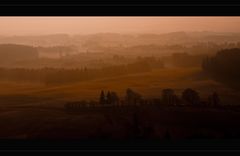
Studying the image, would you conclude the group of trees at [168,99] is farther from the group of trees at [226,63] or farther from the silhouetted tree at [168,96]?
the group of trees at [226,63]

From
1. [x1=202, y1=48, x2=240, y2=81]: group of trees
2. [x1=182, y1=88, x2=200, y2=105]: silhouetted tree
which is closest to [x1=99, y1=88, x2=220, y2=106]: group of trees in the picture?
[x1=182, y1=88, x2=200, y2=105]: silhouetted tree

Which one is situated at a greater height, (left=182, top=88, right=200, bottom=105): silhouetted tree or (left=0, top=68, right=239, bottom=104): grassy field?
(left=0, top=68, right=239, bottom=104): grassy field

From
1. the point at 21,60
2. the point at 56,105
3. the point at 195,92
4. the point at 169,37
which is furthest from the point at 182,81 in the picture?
the point at 21,60

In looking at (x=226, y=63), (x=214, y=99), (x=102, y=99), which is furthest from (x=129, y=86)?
(x=226, y=63)

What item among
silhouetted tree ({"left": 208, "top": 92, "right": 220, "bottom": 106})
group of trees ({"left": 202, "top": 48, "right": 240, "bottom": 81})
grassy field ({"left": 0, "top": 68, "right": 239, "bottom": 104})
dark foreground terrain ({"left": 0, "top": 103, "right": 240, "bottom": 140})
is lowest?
dark foreground terrain ({"left": 0, "top": 103, "right": 240, "bottom": 140})

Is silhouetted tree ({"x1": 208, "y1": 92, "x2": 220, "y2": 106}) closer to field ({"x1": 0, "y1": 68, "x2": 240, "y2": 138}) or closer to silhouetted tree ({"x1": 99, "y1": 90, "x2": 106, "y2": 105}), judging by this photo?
field ({"x1": 0, "y1": 68, "x2": 240, "y2": 138})

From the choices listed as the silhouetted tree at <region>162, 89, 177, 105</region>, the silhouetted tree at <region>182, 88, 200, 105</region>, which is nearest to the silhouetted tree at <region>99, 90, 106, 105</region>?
the silhouetted tree at <region>162, 89, 177, 105</region>

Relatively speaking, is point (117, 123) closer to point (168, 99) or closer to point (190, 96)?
point (168, 99)

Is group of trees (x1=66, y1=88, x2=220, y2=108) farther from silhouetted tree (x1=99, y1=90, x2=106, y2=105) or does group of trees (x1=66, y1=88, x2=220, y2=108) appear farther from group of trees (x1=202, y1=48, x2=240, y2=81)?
group of trees (x1=202, y1=48, x2=240, y2=81)
